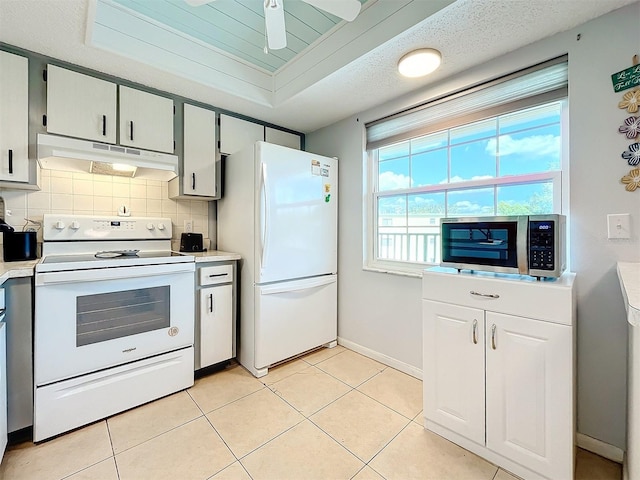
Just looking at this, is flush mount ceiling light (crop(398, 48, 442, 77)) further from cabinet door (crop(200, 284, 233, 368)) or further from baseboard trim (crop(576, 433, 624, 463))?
baseboard trim (crop(576, 433, 624, 463))

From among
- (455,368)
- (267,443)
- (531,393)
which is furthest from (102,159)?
(531,393)

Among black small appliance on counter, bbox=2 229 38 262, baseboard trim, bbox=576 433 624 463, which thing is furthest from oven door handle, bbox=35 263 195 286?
baseboard trim, bbox=576 433 624 463

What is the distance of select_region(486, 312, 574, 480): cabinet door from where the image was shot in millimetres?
1211

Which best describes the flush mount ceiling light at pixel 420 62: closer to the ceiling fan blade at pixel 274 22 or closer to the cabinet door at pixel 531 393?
the ceiling fan blade at pixel 274 22

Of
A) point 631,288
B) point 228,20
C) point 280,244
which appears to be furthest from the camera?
point 280,244

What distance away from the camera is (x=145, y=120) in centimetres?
217

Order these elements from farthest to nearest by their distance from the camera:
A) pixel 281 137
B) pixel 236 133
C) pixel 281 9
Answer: pixel 281 137
pixel 236 133
pixel 281 9

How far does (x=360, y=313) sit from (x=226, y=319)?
3.91 ft

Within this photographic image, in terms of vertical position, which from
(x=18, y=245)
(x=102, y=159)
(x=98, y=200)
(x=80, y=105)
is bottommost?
(x=18, y=245)

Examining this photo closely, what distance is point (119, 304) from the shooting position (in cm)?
180

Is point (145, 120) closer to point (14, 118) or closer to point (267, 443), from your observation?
point (14, 118)

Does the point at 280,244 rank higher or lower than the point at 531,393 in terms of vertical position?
higher

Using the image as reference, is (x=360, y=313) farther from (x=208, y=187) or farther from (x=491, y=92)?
(x=491, y=92)

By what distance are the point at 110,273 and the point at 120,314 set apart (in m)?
0.28
